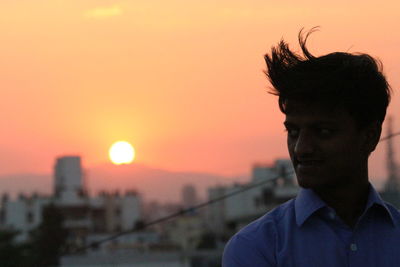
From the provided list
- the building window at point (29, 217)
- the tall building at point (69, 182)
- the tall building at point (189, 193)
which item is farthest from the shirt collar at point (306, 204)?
the tall building at point (189, 193)

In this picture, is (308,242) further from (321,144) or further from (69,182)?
(69,182)

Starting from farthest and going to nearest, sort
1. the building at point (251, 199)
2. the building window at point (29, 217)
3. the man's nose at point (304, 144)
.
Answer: the building window at point (29, 217) < the building at point (251, 199) < the man's nose at point (304, 144)

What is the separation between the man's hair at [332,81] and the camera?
2.80 m

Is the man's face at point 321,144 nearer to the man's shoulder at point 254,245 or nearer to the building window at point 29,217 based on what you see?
the man's shoulder at point 254,245

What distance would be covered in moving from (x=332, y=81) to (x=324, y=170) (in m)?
0.19

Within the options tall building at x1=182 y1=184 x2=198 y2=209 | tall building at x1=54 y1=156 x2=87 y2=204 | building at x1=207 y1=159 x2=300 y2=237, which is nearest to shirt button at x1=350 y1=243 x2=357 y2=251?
building at x1=207 y1=159 x2=300 y2=237

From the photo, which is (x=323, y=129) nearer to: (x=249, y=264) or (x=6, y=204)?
(x=249, y=264)

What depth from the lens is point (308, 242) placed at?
2818mm

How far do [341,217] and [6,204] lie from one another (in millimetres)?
106827

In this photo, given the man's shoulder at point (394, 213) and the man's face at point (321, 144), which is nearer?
the man's face at point (321, 144)

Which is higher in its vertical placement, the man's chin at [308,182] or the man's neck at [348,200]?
the man's chin at [308,182]

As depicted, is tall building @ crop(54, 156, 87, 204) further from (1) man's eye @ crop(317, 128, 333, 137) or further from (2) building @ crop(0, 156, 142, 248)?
(1) man's eye @ crop(317, 128, 333, 137)

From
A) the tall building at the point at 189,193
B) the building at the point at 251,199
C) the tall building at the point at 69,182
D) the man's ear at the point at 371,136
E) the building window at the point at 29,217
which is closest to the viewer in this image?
the man's ear at the point at 371,136

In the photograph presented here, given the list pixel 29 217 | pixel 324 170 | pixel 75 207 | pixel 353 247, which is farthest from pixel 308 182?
pixel 29 217
